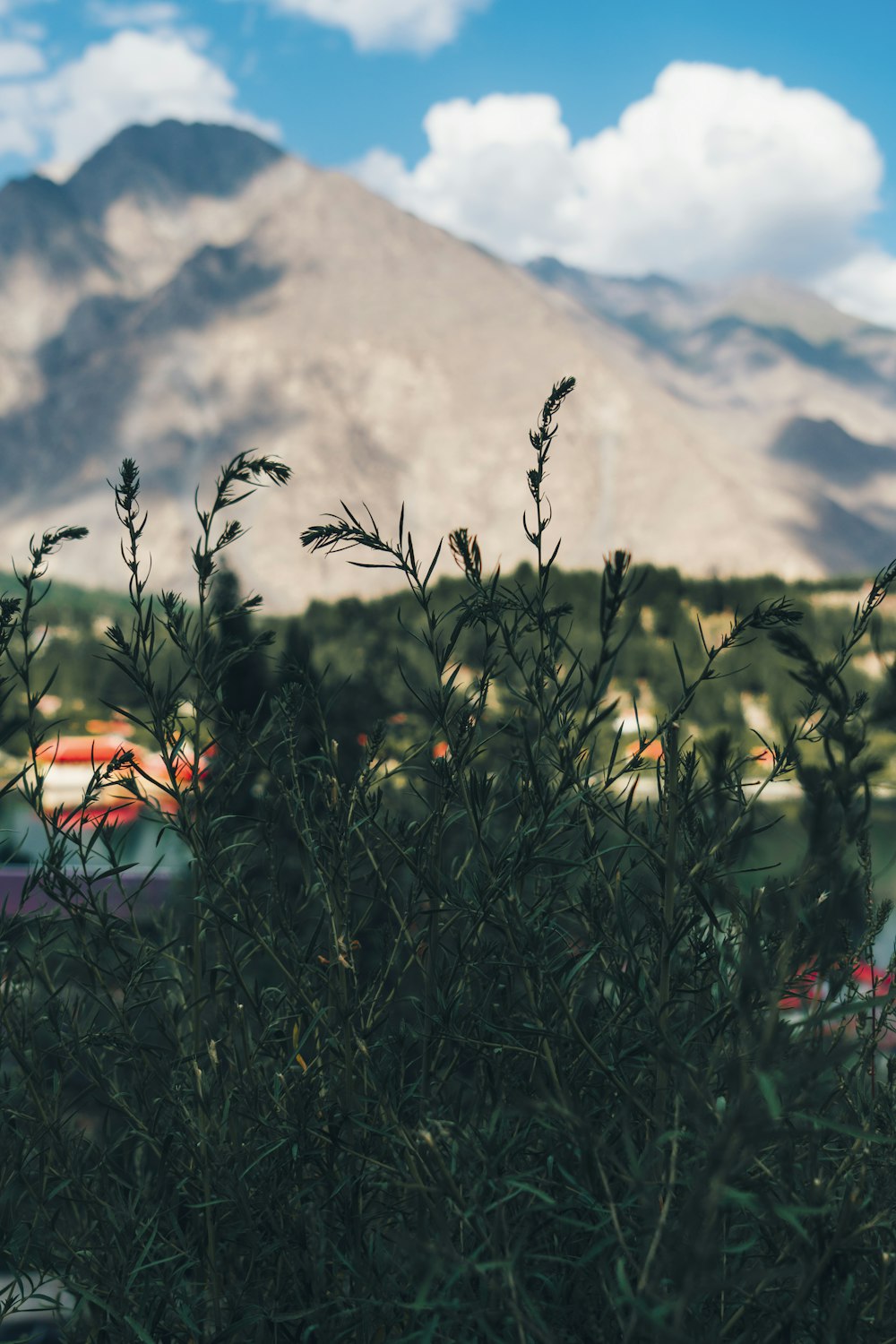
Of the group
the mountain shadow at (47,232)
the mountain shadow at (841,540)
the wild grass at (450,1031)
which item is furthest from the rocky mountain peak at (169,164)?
the wild grass at (450,1031)

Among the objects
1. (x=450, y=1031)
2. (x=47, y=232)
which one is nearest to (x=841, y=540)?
(x=47, y=232)

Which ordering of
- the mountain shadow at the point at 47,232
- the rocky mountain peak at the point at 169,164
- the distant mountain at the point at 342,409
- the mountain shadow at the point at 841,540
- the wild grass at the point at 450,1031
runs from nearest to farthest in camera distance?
the wild grass at the point at 450,1031, the distant mountain at the point at 342,409, the mountain shadow at the point at 841,540, the mountain shadow at the point at 47,232, the rocky mountain peak at the point at 169,164

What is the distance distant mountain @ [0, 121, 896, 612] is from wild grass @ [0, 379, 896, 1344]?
313ft

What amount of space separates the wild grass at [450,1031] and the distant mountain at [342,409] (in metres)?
95.5

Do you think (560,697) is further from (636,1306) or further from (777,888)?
(636,1306)

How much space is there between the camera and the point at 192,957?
1.78 metres

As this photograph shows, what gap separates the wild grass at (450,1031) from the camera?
126 centimetres

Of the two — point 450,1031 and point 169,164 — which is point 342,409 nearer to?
point 169,164

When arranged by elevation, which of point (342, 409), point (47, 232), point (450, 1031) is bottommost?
point (450, 1031)

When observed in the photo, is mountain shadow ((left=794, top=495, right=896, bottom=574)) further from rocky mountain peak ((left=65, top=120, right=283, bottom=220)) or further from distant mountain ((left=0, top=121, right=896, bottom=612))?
rocky mountain peak ((left=65, top=120, right=283, bottom=220))

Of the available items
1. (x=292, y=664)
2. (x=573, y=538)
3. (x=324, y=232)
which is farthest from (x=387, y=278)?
(x=292, y=664)

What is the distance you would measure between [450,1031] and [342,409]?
5157 inches

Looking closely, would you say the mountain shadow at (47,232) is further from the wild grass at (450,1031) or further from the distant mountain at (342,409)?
the wild grass at (450,1031)

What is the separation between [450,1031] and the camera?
1567mm
